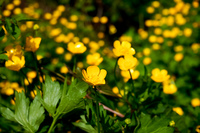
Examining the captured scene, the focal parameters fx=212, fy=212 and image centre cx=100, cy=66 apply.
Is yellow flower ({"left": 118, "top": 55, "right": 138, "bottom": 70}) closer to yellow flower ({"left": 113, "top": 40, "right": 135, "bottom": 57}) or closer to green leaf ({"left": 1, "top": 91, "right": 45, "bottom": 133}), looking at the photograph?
yellow flower ({"left": 113, "top": 40, "right": 135, "bottom": 57})

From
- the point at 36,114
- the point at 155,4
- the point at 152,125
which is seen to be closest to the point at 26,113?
the point at 36,114

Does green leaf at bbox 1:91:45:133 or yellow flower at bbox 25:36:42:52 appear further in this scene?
yellow flower at bbox 25:36:42:52

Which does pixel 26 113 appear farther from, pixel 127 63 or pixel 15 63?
pixel 127 63

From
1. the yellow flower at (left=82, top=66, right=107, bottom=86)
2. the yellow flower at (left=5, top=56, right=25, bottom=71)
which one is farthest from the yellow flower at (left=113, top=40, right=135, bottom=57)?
the yellow flower at (left=5, top=56, right=25, bottom=71)

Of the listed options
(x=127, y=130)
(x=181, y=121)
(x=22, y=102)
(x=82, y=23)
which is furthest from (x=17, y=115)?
(x=82, y=23)

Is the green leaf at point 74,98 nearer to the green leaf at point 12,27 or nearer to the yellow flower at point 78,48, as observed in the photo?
the green leaf at point 12,27
